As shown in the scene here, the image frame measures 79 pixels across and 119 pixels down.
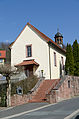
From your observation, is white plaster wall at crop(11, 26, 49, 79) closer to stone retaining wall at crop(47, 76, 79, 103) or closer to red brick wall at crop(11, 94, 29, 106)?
stone retaining wall at crop(47, 76, 79, 103)

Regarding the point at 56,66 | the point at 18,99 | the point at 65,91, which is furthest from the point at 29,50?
the point at 18,99

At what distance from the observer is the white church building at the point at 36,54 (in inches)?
1003

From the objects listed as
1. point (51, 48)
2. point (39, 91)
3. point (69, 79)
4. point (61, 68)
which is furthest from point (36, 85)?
point (61, 68)

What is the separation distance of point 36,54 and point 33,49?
0.94 m

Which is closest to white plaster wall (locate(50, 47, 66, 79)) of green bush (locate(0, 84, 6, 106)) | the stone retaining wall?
the stone retaining wall

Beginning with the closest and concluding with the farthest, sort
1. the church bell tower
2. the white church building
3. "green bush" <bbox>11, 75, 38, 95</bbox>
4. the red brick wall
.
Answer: the red brick wall → "green bush" <bbox>11, 75, 38, 95</bbox> → the white church building → the church bell tower

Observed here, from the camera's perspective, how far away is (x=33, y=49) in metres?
26.7

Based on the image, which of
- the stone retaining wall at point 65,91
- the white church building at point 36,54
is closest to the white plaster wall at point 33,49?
the white church building at point 36,54

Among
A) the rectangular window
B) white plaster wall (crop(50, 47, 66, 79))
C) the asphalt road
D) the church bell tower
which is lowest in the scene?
the asphalt road

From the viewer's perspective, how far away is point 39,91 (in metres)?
20.3

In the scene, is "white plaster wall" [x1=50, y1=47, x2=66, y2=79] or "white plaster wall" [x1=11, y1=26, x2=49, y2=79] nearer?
"white plaster wall" [x1=11, y1=26, x2=49, y2=79]

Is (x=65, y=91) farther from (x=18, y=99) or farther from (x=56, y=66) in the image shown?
(x=56, y=66)

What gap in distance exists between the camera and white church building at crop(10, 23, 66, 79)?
2547 cm

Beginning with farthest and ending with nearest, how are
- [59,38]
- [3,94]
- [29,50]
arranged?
[59,38] → [29,50] → [3,94]
